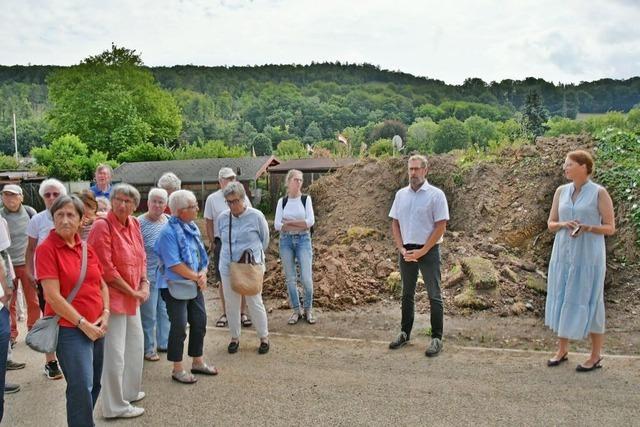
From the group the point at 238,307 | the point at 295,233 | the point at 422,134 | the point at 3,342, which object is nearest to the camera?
the point at 3,342

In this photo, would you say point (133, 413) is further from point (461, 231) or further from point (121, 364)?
point (461, 231)

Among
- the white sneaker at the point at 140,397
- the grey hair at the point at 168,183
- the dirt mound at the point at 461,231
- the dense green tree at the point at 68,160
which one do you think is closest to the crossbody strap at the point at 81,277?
the white sneaker at the point at 140,397

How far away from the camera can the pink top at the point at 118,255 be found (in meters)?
3.78

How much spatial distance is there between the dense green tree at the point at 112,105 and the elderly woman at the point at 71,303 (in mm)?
42380

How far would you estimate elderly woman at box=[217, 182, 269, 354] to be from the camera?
5.32 m

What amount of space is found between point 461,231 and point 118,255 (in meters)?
7.18

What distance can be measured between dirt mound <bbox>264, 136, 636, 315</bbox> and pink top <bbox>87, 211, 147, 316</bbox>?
3833mm

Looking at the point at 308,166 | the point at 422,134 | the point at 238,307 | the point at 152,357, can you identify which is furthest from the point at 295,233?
the point at 422,134

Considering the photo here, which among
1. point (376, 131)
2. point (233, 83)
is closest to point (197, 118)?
point (233, 83)

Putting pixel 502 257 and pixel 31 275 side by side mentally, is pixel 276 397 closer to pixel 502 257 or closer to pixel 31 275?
pixel 31 275

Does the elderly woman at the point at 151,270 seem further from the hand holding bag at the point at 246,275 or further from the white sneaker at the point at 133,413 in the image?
the white sneaker at the point at 133,413

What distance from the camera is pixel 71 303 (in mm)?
3271

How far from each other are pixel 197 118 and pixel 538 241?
8621 centimetres

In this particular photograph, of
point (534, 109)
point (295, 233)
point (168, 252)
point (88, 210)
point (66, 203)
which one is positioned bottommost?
point (295, 233)
